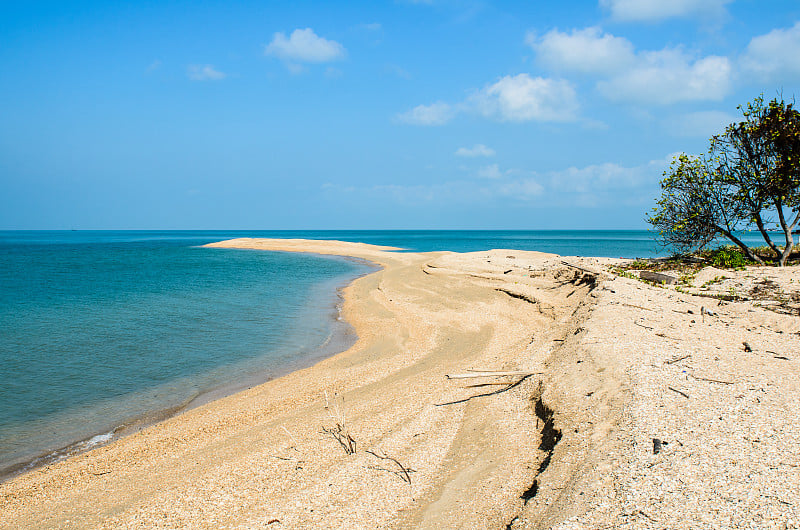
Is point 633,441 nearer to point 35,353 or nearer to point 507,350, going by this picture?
point 507,350

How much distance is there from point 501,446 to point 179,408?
6.39 meters

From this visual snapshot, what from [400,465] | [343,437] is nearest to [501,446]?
[400,465]

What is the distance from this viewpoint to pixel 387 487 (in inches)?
184

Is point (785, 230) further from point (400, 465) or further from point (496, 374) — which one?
point (400, 465)

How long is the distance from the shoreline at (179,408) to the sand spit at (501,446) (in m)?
0.34

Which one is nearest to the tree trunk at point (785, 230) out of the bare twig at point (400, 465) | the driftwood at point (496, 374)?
the driftwood at point (496, 374)

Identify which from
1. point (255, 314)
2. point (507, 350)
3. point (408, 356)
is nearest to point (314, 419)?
point (408, 356)

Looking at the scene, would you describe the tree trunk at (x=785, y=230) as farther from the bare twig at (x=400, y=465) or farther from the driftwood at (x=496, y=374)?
the bare twig at (x=400, y=465)

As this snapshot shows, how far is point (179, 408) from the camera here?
860 centimetres

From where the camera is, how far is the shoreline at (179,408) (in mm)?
6719

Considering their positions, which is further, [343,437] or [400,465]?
[343,437]

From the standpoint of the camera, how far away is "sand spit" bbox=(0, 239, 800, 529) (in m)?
Answer: 3.72

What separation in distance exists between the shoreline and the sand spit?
0.34m

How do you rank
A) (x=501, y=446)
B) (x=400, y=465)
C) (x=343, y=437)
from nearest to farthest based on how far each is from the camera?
(x=400, y=465), (x=501, y=446), (x=343, y=437)
